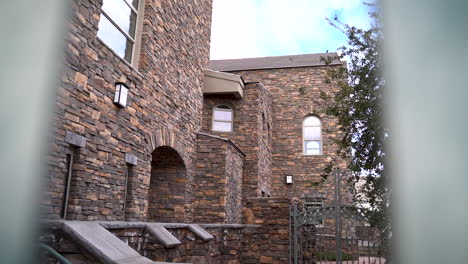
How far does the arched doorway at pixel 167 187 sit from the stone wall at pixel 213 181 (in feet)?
2.54

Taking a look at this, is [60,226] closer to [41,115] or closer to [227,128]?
[41,115]

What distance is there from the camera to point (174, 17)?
28.2ft

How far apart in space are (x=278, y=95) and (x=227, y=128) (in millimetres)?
4240

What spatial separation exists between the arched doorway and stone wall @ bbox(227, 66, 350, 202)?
303 inches

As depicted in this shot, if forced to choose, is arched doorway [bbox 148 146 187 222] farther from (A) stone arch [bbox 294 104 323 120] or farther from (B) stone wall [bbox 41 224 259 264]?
(A) stone arch [bbox 294 104 323 120]

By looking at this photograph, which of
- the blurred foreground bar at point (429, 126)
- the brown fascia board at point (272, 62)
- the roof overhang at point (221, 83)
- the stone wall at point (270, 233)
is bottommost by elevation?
the stone wall at point (270, 233)

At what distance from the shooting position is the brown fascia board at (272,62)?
657 inches

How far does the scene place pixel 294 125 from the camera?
16.1 m

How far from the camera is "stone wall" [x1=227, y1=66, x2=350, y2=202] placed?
1564 cm

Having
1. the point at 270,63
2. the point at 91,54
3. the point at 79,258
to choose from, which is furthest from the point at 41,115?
the point at 270,63

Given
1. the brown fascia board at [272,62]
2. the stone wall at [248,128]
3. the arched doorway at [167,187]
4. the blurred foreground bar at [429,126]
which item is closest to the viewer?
the blurred foreground bar at [429,126]

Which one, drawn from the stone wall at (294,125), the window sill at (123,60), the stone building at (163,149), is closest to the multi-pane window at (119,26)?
the stone building at (163,149)

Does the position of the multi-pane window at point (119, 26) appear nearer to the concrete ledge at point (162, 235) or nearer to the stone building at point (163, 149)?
the stone building at point (163, 149)

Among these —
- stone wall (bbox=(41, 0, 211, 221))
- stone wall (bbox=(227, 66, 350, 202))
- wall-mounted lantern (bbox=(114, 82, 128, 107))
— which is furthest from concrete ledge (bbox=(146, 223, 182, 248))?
stone wall (bbox=(227, 66, 350, 202))
